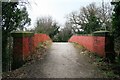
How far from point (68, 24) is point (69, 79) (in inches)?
1863

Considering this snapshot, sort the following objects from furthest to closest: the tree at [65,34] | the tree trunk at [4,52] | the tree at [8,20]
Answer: the tree at [65,34] → the tree trunk at [4,52] → the tree at [8,20]

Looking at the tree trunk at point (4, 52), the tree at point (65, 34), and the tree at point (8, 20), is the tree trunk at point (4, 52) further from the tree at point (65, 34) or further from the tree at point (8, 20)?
the tree at point (65, 34)

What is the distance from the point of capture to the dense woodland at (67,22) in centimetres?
A: 1080

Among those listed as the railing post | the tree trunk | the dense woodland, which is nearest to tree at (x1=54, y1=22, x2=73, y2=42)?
the dense woodland

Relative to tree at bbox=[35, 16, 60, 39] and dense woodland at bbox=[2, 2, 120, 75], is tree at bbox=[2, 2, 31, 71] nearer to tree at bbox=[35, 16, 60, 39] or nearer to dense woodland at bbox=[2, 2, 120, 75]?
dense woodland at bbox=[2, 2, 120, 75]

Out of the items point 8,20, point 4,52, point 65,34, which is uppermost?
point 8,20

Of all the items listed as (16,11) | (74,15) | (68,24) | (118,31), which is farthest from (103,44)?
(68,24)

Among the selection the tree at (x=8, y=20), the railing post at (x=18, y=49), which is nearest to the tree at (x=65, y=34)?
→ the railing post at (x=18, y=49)

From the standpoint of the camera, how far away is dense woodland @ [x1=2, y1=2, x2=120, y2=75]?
35.4ft

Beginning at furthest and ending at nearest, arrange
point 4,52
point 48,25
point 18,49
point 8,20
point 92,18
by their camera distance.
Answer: point 48,25 < point 92,18 < point 18,49 < point 4,52 < point 8,20

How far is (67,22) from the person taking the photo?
56.4 metres

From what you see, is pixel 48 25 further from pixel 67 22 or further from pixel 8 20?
pixel 8 20

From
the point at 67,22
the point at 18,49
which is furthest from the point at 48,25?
the point at 18,49

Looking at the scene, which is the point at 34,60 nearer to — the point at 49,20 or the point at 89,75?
the point at 89,75
